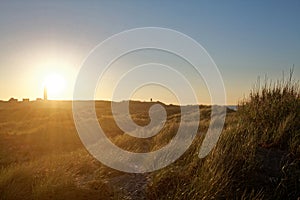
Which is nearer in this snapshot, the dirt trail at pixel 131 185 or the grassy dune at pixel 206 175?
the grassy dune at pixel 206 175

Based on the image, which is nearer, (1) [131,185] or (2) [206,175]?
(2) [206,175]

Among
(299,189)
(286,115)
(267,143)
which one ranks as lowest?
(299,189)

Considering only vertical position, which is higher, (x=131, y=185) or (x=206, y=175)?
(x=206, y=175)

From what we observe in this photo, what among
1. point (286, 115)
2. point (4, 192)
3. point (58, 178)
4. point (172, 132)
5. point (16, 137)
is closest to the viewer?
point (4, 192)

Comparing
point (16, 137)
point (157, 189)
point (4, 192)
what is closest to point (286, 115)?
point (157, 189)

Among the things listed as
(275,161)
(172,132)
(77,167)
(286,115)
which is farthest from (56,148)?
(275,161)

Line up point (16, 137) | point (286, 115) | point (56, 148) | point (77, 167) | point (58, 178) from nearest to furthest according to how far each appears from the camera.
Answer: point (58, 178) → point (77, 167) → point (286, 115) → point (56, 148) → point (16, 137)

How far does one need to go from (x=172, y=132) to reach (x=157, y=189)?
18.8 ft

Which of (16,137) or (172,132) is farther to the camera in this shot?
(16,137)

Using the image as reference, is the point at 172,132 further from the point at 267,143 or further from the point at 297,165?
the point at 297,165

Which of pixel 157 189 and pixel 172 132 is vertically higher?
pixel 172 132

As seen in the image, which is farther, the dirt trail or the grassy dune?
the dirt trail

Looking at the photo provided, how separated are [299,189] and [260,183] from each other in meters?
0.58

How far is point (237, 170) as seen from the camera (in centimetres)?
655
